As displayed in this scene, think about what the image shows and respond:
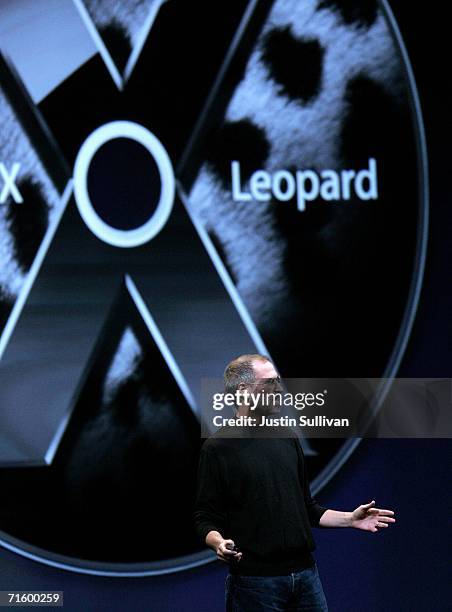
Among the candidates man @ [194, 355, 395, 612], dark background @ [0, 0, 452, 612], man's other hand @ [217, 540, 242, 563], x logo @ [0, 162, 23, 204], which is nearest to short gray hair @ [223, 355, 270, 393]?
man @ [194, 355, 395, 612]

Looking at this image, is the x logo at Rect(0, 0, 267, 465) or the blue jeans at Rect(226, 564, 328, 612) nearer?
the blue jeans at Rect(226, 564, 328, 612)

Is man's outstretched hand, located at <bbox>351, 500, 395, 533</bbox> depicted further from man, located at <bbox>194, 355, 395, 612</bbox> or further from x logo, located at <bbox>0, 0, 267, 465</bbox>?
x logo, located at <bbox>0, 0, 267, 465</bbox>

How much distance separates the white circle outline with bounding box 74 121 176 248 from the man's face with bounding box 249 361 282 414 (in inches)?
41.8

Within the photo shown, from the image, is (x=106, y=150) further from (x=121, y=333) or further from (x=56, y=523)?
(x=56, y=523)

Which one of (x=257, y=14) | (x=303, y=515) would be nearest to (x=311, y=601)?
(x=303, y=515)

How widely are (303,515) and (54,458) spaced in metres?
1.24

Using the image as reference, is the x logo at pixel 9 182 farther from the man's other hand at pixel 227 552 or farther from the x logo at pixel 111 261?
the man's other hand at pixel 227 552

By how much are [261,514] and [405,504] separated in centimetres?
107

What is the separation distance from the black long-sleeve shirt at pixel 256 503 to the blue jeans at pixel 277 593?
0.07ft

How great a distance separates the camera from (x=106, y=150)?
348cm

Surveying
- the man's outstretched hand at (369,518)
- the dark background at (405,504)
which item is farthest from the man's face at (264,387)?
the dark background at (405,504)

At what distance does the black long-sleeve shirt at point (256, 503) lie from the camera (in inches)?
95.9

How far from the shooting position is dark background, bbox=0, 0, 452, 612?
132 inches

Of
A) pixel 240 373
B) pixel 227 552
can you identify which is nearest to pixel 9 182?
pixel 240 373
